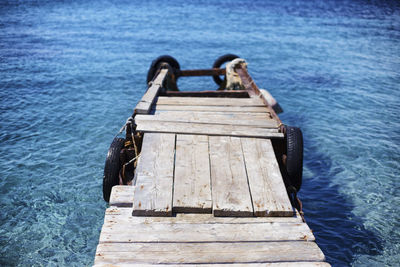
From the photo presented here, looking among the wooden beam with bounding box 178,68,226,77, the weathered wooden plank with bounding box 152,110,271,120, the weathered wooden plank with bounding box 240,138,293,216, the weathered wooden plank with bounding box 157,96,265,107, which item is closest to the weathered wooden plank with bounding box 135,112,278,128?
the weathered wooden plank with bounding box 152,110,271,120

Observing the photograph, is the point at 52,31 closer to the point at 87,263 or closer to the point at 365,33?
the point at 87,263

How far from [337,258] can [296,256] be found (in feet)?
10.1

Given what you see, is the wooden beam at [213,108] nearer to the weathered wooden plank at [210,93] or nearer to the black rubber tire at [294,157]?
the weathered wooden plank at [210,93]

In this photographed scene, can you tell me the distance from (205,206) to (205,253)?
0.62 meters

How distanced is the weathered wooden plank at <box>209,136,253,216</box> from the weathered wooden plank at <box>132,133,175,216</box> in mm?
601

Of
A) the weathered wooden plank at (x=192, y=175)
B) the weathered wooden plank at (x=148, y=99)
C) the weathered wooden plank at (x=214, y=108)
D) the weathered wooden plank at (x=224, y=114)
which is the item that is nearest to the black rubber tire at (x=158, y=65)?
the weathered wooden plank at (x=148, y=99)

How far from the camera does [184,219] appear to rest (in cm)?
350

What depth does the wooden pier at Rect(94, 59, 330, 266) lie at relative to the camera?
3.10 metres

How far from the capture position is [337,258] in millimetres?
5570

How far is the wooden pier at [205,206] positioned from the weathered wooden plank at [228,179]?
0.04 feet

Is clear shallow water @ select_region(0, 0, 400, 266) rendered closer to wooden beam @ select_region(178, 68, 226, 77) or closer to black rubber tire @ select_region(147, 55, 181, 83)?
black rubber tire @ select_region(147, 55, 181, 83)

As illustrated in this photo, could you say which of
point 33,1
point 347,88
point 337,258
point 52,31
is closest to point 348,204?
point 337,258

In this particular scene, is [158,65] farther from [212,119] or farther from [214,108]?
[212,119]

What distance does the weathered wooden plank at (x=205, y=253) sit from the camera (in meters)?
3.01
